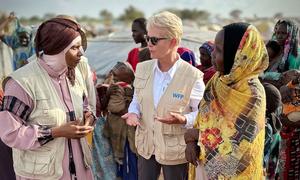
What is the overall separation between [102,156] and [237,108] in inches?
76.7

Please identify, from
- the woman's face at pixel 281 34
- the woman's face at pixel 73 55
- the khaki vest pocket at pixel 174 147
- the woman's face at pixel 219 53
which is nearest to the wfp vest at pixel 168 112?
Result: the khaki vest pocket at pixel 174 147

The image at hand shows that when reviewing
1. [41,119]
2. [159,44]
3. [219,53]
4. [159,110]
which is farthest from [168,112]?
[41,119]

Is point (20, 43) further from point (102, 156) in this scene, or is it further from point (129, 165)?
point (129, 165)

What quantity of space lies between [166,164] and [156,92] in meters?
0.50

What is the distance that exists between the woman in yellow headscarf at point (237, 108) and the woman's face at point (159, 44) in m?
0.62

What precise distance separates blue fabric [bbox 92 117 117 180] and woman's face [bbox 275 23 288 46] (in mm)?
→ 1879

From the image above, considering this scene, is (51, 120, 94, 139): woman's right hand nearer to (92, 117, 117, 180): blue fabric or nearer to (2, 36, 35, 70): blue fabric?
(92, 117, 117, 180): blue fabric

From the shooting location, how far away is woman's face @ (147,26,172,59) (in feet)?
10.2

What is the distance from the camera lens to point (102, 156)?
4.14 metres

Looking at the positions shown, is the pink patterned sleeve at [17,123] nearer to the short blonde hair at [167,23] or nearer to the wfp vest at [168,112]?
the wfp vest at [168,112]

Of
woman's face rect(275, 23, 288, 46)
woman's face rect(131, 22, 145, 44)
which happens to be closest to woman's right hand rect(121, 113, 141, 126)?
woman's face rect(275, 23, 288, 46)

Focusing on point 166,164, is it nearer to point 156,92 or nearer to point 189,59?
point 156,92

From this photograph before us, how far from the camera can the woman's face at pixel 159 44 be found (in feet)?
10.2

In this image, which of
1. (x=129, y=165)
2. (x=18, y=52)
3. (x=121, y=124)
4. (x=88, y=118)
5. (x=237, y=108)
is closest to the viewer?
(x=237, y=108)
